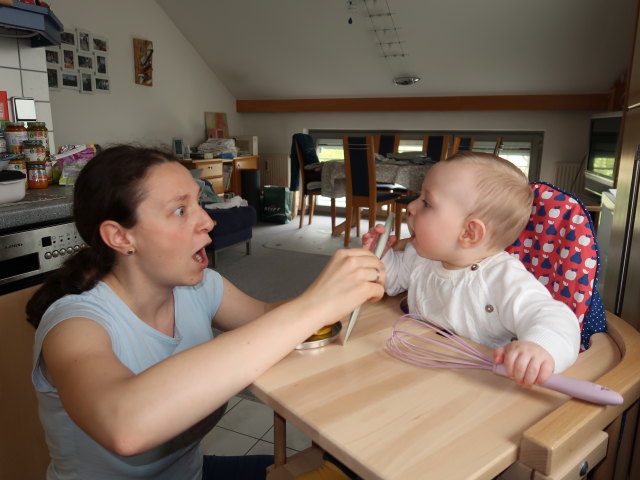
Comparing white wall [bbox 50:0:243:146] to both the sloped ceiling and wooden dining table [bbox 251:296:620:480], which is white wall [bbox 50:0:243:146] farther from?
→ wooden dining table [bbox 251:296:620:480]

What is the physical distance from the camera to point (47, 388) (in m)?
0.82

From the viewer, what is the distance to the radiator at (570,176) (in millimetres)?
5238

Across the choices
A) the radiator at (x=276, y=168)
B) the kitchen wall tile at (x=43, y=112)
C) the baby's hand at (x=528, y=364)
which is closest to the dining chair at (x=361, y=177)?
the radiator at (x=276, y=168)

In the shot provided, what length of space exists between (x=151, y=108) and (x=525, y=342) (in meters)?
5.46

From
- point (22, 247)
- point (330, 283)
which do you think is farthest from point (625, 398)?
point (22, 247)

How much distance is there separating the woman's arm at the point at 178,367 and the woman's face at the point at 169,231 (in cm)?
16


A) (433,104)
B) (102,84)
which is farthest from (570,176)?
(102,84)

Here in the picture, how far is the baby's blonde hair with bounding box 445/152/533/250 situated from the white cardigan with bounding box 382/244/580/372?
5cm

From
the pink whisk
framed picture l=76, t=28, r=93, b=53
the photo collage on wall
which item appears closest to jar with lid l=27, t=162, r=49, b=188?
the pink whisk

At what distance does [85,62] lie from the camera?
459cm

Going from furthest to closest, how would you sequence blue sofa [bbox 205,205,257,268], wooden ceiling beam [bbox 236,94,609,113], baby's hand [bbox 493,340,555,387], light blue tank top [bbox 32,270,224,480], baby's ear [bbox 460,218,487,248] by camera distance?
wooden ceiling beam [bbox 236,94,609,113] → blue sofa [bbox 205,205,257,268] → baby's ear [bbox 460,218,487,248] → light blue tank top [bbox 32,270,224,480] → baby's hand [bbox 493,340,555,387]

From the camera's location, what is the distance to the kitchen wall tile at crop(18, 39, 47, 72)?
77.7 inches

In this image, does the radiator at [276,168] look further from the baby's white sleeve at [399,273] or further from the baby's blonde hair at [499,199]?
the baby's blonde hair at [499,199]

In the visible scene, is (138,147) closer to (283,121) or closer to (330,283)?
(330,283)
